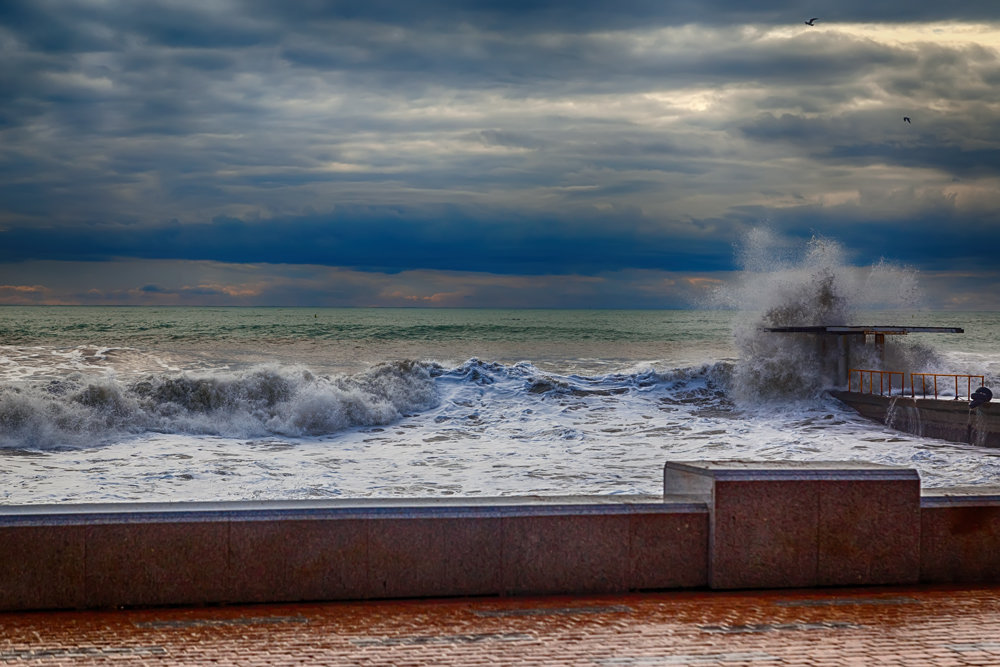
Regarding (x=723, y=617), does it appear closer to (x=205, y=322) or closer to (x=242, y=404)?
(x=242, y=404)

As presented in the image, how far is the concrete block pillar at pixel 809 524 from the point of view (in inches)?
233

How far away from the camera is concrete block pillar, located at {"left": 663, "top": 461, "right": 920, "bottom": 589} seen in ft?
19.5

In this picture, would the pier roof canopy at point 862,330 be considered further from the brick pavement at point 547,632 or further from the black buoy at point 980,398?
the brick pavement at point 547,632

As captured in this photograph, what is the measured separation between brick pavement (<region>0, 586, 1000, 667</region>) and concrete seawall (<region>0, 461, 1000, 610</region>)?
0.13m

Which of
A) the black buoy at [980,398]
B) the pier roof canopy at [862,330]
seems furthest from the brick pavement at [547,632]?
the pier roof canopy at [862,330]

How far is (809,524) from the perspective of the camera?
5.99m

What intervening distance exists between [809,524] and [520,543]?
73.4 inches

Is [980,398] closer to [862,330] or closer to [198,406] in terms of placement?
[862,330]

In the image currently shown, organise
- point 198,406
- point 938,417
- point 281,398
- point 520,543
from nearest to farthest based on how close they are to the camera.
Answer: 1. point 520,543
2. point 938,417
3. point 198,406
4. point 281,398

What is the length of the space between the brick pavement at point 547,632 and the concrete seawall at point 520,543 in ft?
0.41

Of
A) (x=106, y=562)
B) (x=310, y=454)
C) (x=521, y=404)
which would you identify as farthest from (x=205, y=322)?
(x=106, y=562)

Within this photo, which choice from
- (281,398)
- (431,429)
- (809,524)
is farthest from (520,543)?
(281,398)

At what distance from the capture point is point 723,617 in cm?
536

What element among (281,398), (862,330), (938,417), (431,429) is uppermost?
(862,330)
